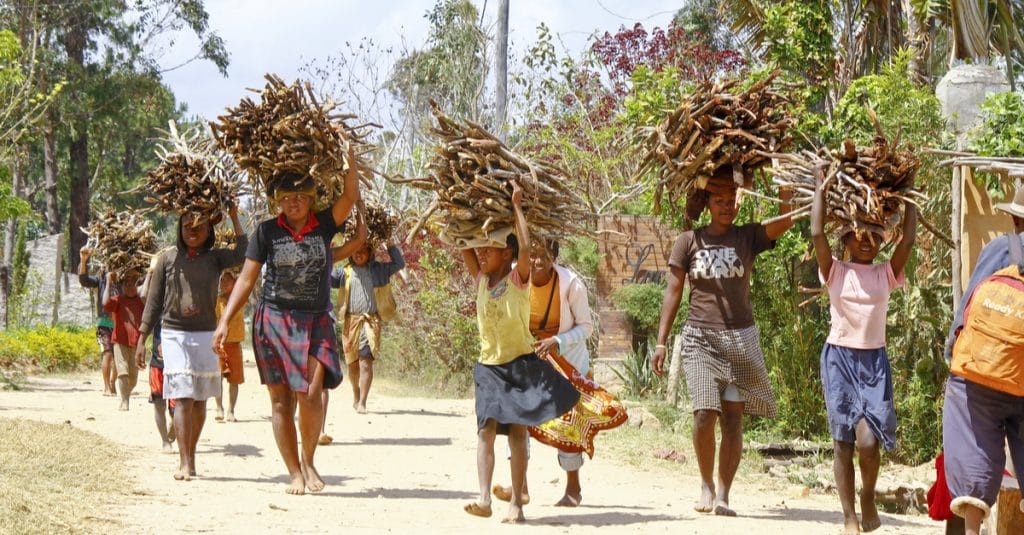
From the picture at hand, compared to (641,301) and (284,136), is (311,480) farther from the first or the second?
(641,301)

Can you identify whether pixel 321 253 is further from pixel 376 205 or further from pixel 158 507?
pixel 376 205

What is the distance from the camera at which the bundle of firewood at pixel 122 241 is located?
42.6 feet

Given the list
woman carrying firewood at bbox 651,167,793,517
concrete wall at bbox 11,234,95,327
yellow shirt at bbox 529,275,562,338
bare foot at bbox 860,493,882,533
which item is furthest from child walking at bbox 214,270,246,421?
concrete wall at bbox 11,234,95,327

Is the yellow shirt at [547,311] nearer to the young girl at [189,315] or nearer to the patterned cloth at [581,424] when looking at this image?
the patterned cloth at [581,424]

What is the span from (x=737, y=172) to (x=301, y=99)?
9.66 feet

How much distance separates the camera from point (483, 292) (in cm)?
717

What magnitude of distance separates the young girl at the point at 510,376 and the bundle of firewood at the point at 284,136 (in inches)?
59.9

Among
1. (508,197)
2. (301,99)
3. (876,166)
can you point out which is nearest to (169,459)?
(301,99)

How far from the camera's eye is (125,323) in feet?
44.4

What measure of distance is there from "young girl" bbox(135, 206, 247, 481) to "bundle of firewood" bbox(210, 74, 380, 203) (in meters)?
0.95

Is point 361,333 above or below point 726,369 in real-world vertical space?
above

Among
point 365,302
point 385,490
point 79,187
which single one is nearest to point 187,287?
point 385,490

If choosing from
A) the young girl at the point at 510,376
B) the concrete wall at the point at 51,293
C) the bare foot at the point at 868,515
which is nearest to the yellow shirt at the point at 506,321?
the young girl at the point at 510,376

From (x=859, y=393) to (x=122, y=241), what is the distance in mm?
8907
